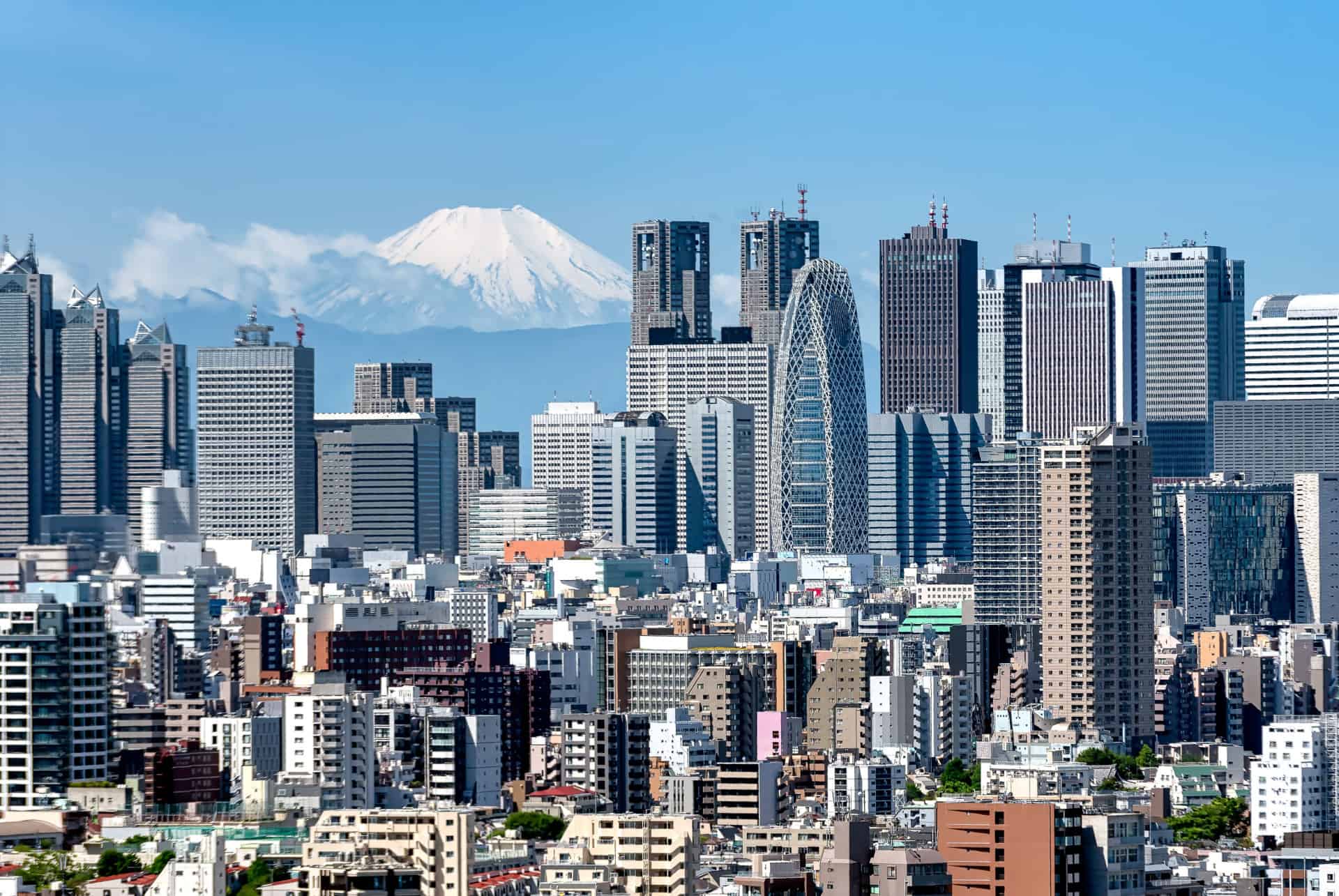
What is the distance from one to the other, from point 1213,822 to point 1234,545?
107395 millimetres

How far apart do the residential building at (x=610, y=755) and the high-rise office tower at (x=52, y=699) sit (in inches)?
482

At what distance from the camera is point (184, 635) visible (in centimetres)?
15188

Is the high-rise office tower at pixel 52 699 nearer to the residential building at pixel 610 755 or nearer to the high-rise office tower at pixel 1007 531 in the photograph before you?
the residential building at pixel 610 755

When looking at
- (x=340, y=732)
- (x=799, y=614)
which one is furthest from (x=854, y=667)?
(x=799, y=614)

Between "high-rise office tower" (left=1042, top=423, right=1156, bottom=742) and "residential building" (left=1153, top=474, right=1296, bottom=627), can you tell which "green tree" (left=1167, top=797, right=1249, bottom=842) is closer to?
"high-rise office tower" (left=1042, top=423, right=1156, bottom=742)

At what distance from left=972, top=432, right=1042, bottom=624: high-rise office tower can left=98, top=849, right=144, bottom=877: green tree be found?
314 ft

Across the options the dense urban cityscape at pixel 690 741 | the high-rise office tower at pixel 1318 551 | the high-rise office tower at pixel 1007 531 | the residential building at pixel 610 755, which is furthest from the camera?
the high-rise office tower at pixel 1318 551

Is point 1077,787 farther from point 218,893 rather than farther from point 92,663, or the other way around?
point 92,663

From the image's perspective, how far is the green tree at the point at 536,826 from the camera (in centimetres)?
7838

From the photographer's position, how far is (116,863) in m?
69.6

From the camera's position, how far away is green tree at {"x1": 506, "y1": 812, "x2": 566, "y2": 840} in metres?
78.4

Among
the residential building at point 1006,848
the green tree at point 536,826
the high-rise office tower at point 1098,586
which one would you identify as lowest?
the green tree at point 536,826

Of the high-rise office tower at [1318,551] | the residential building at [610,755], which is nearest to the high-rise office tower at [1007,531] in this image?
the high-rise office tower at [1318,551]

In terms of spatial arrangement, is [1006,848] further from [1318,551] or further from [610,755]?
[1318,551]
